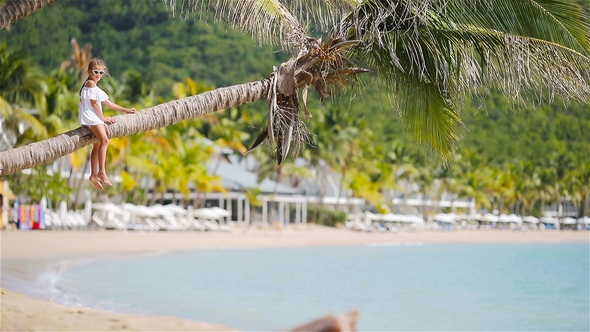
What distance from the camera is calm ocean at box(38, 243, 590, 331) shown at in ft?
42.9

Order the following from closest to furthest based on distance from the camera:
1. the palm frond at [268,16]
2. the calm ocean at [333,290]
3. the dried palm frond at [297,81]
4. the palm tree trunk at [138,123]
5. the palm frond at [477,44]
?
the palm tree trunk at [138,123]
the dried palm frond at [297,81]
the palm frond at [477,44]
the palm frond at [268,16]
the calm ocean at [333,290]

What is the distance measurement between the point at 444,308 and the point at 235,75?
61.4 metres

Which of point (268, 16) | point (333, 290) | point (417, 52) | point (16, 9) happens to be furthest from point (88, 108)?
point (333, 290)

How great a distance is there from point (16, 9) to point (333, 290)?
41.9ft

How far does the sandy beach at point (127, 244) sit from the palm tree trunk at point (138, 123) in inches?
85.9

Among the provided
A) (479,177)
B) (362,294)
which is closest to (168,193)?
(362,294)

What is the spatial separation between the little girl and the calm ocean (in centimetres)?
569

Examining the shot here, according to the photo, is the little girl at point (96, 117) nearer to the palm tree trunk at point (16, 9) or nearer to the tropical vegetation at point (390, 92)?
the tropical vegetation at point (390, 92)

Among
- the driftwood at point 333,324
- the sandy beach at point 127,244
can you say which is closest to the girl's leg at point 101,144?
the sandy beach at point 127,244

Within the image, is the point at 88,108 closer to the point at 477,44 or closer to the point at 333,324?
the point at 477,44

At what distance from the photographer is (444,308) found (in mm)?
15688

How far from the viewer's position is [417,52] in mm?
6980

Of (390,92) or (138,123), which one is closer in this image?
(138,123)

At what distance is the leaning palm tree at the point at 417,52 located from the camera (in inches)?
264
